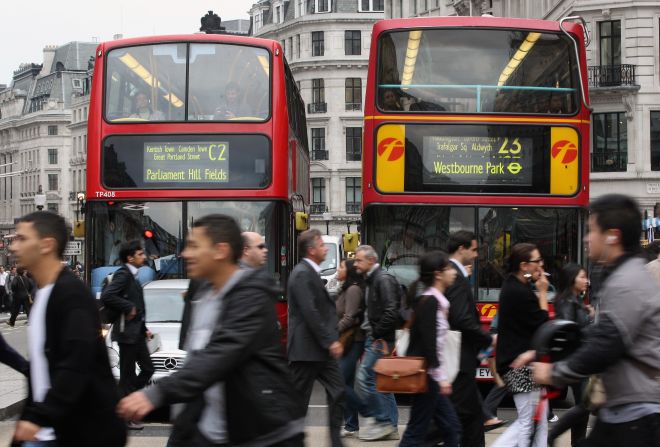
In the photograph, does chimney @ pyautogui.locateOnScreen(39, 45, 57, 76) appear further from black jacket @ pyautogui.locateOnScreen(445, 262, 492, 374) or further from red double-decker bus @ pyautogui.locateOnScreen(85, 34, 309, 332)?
black jacket @ pyautogui.locateOnScreen(445, 262, 492, 374)

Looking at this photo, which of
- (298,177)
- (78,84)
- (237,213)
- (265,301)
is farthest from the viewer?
(78,84)

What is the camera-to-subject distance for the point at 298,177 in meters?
19.8

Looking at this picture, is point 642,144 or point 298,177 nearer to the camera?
point 298,177

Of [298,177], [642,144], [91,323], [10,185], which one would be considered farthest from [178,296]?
[10,185]

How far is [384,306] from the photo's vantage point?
1069cm

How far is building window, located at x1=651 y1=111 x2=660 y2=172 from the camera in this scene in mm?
39875

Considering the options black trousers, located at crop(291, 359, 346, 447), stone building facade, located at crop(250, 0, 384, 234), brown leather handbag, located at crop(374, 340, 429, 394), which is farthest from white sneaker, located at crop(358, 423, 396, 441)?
stone building facade, located at crop(250, 0, 384, 234)

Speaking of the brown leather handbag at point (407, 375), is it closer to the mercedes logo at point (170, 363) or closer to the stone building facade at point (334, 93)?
the mercedes logo at point (170, 363)

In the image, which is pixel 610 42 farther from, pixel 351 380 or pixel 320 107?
pixel 320 107

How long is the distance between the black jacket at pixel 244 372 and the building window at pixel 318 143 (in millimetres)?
81864

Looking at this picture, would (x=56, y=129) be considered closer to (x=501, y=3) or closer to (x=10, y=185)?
(x=10, y=185)

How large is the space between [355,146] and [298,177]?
67344mm

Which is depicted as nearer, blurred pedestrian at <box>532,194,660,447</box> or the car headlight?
blurred pedestrian at <box>532,194,660,447</box>

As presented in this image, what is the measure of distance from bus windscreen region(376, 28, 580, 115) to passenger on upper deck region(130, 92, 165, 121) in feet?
10.4
